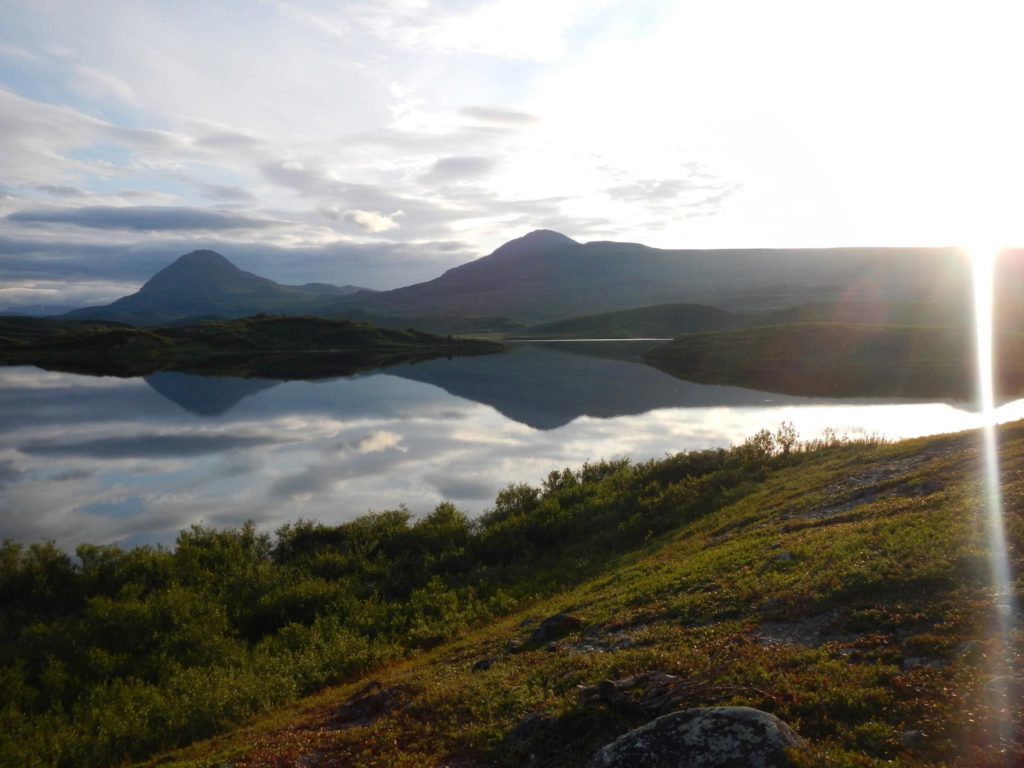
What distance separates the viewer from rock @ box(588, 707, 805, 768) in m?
5.64

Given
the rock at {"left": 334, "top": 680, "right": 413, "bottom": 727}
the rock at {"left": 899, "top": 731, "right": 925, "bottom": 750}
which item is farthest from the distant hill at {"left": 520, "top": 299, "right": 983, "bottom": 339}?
the rock at {"left": 899, "top": 731, "right": 925, "bottom": 750}

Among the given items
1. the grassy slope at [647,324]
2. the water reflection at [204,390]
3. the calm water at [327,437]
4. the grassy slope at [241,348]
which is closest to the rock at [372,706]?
the calm water at [327,437]

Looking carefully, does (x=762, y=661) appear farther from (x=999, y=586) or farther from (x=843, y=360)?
(x=843, y=360)

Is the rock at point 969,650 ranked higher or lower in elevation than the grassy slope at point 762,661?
higher

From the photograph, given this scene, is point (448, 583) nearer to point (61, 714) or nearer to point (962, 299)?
point (61, 714)

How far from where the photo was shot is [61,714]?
1166 cm

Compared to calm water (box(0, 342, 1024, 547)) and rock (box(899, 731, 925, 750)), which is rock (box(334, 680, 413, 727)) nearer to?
rock (box(899, 731, 925, 750))

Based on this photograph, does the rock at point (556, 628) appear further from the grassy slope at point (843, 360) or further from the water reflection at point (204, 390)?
the grassy slope at point (843, 360)

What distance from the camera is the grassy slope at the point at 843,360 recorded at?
59500 mm

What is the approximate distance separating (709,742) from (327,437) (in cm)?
3700

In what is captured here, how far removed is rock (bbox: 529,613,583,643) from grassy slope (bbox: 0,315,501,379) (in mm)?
71039

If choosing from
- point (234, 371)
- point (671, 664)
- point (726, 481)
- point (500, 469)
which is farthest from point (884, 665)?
point (234, 371)

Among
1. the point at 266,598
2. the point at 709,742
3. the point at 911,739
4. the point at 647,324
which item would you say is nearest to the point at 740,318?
the point at 647,324

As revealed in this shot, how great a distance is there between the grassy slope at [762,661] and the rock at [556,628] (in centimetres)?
38
